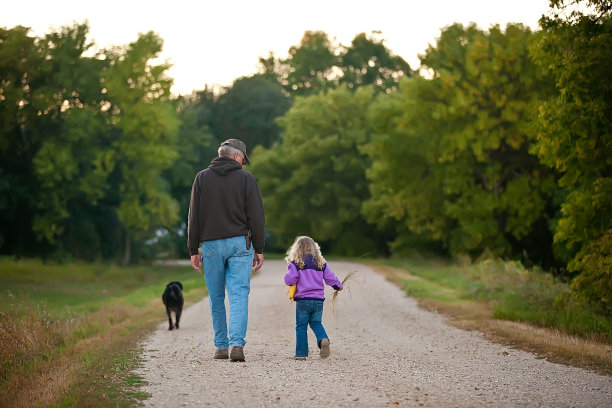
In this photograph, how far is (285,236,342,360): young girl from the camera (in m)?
10.2

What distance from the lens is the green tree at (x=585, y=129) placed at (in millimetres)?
15484

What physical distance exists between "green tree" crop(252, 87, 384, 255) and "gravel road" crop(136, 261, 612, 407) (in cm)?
4340

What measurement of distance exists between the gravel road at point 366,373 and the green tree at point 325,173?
1709 inches

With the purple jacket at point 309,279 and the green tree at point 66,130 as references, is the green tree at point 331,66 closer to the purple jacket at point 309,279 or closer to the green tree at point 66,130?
the green tree at point 66,130

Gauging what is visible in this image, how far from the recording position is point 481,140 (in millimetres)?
35469

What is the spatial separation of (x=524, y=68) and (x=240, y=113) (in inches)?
1586

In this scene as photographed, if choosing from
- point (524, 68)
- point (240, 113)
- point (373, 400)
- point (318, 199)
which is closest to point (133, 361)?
point (373, 400)

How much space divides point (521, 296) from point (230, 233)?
10.6m

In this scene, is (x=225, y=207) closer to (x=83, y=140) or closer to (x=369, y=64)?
(x=83, y=140)

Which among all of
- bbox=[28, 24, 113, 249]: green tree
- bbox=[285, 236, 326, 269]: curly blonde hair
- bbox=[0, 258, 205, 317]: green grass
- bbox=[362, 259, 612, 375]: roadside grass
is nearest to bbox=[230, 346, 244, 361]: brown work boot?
bbox=[285, 236, 326, 269]: curly blonde hair

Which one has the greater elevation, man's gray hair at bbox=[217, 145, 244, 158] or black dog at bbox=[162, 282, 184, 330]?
man's gray hair at bbox=[217, 145, 244, 158]

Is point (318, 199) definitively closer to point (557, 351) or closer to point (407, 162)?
point (407, 162)

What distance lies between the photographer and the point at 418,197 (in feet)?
135

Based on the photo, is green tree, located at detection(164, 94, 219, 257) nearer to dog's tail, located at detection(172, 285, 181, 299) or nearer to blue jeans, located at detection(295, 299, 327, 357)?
dog's tail, located at detection(172, 285, 181, 299)
